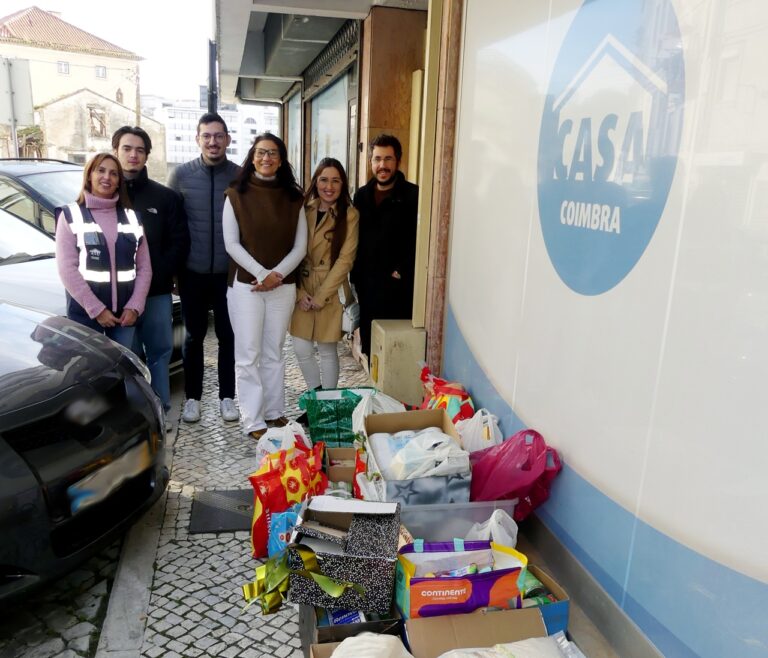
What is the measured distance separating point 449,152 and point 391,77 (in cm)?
227

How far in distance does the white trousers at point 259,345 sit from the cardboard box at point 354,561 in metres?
1.91

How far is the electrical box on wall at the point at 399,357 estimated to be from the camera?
4.40m

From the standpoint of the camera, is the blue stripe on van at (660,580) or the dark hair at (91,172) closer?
the blue stripe on van at (660,580)

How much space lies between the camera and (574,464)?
8.75 feet

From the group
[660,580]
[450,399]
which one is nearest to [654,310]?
[660,580]

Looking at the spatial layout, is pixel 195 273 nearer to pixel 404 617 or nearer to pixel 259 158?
pixel 259 158

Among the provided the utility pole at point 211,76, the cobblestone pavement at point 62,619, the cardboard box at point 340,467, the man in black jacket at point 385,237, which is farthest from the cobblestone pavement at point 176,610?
the utility pole at point 211,76

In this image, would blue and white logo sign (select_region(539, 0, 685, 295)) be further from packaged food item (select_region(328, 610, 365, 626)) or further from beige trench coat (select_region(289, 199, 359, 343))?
beige trench coat (select_region(289, 199, 359, 343))

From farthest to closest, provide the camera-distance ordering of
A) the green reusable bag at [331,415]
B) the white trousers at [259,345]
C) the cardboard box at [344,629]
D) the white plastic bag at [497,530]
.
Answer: the white trousers at [259,345], the green reusable bag at [331,415], the white plastic bag at [497,530], the cardboard box at [344,629]

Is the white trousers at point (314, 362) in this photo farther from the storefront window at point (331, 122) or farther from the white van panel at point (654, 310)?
the storefront window at point (331, 122)

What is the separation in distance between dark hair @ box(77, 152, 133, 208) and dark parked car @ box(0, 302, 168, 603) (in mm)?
861

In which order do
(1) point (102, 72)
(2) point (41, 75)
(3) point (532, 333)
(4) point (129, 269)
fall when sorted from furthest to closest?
(1) point (102, 72) → (2) point (41, 75) → (4) point (129, 269) → (3) point (532, 333)

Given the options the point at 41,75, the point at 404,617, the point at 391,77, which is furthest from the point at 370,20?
the point at 41,75

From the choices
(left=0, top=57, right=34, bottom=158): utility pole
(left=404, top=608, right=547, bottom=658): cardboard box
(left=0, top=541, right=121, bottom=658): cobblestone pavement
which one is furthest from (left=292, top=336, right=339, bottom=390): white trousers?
(left=0, top=57, right=34, bottom=158): utility pole
